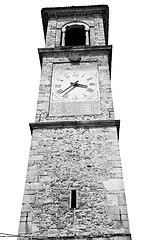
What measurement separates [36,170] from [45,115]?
182 cm

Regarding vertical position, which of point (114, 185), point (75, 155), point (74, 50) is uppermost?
point (74, 50)

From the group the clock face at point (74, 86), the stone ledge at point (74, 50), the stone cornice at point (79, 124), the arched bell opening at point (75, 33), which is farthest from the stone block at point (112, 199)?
the arched bell opening at point (75, 33)

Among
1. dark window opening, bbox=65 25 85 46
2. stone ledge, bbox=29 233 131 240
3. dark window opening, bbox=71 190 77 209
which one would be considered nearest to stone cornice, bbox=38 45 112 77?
dark window opening, bbox=65 25 85 46

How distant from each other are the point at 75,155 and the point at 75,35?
23.1ft

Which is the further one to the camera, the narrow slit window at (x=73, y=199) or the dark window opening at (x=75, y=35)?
the dark window opening at (x=75, y=35)

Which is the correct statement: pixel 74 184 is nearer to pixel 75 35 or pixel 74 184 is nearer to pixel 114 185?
pixel 114 185

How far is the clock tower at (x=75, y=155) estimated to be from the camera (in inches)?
243

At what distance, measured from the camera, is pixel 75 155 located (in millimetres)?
7492

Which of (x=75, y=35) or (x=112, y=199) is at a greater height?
(x=75, y=35)

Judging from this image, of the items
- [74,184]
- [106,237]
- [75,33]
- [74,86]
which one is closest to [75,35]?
[75,33]

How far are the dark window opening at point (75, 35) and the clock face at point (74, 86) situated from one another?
132 inches

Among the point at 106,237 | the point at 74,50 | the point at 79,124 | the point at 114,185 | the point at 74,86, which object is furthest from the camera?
the point at 74,50

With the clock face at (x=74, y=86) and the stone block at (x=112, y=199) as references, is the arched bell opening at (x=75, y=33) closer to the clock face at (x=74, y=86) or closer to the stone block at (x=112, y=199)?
the clock face at (x=74, y=86)

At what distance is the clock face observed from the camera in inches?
361
